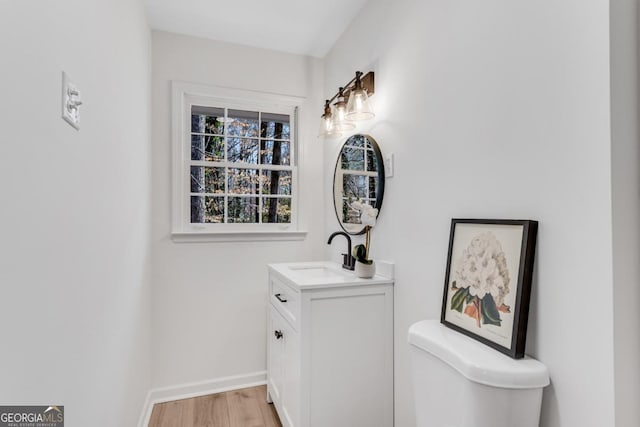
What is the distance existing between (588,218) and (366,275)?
1031 mm

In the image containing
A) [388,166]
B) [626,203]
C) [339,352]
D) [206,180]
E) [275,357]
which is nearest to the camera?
[626,203]

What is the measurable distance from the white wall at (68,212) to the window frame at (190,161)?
0.65m

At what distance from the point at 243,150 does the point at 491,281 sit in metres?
2.01

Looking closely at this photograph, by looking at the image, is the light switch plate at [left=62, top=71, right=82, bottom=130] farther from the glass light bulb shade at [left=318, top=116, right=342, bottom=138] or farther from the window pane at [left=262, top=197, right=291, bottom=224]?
the window pane at [left=262, top=197, right=291, bottom=224]

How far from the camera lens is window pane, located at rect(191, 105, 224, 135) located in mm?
2469

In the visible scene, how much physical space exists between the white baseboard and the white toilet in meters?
1.66

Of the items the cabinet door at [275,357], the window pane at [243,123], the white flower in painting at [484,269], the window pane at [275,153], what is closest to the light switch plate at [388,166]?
the white flower in painting at [484,269]

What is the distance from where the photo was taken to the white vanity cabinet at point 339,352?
1548 mm

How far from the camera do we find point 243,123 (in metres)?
2.59

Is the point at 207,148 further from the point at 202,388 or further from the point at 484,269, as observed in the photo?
the point at 484,269

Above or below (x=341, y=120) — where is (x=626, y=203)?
below

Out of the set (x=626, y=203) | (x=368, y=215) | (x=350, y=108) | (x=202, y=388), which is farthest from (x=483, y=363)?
(x=202, y=388)

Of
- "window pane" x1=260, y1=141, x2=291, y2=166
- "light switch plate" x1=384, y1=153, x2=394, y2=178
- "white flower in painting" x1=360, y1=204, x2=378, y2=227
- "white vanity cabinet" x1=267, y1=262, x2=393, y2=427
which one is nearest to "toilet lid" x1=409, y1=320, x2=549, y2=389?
"white vanity cabinet" x1=267, y1=262, x2=393, y2=427

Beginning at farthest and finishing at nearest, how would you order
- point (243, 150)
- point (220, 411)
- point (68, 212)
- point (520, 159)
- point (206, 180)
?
point (243, 150) → point (206, 180) → point (220, 411) → point (520, 159) → point (68, 212)
